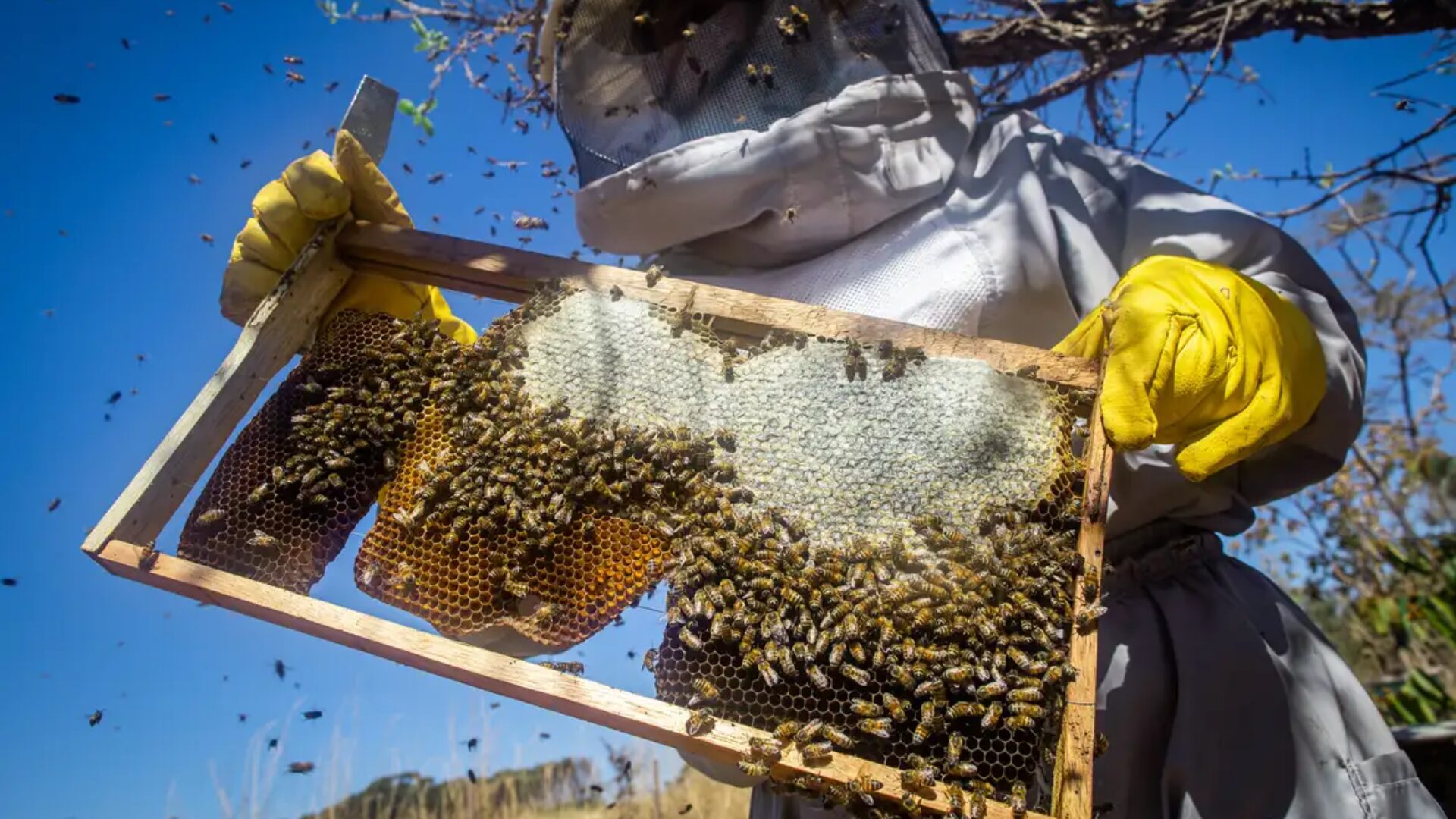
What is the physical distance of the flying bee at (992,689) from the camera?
2.12 meters

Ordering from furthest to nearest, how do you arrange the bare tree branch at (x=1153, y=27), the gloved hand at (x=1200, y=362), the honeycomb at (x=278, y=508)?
1. the bare tree branch at (x=1153, y=27)
2. the honeycomb at (x=278, y=508)
3. the gloved hand at (x=1200, y=362)

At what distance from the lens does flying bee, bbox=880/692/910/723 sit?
6.97ft

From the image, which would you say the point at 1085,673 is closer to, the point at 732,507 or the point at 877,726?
the point at 877,726

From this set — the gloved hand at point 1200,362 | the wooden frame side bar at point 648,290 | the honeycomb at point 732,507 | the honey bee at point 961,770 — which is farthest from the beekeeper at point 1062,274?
the honey bee at point 961,770

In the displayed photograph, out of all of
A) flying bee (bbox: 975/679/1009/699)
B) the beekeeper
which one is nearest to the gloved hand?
the beekeeper

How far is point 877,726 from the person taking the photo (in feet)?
6.93

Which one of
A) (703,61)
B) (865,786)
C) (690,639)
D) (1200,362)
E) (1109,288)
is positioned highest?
(703,61)

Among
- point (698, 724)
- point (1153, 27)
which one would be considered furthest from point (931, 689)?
point (1153, 27)

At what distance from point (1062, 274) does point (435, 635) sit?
2.43 metres

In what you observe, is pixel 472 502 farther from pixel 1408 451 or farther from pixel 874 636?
pixel 1408 451

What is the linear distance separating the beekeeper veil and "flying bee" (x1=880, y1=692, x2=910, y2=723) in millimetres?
2223

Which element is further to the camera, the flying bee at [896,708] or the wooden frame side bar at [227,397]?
the wooden frame side bar at [227,397]

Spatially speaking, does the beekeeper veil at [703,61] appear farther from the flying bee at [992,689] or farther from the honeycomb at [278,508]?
the flying bee at [992,689]

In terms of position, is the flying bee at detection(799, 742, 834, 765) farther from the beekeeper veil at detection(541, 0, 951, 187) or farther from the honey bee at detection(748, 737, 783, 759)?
the beekeeper veil at detection(541, 0, 951, 187)
